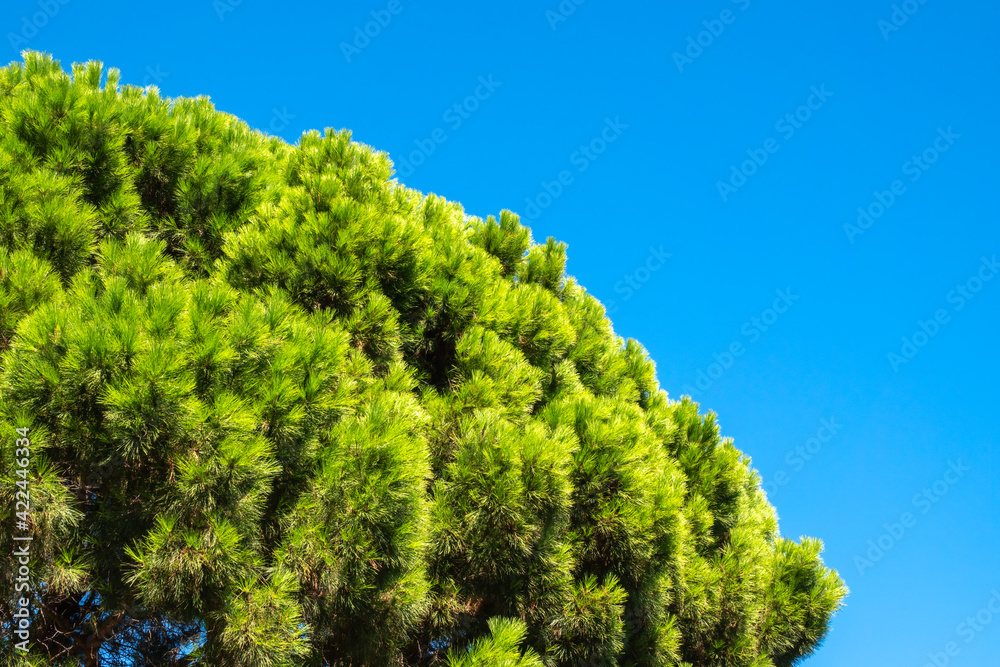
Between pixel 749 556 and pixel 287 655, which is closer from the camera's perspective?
pixel 287 655

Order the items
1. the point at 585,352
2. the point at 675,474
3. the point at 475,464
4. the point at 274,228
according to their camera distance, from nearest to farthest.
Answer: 1. the point at 475,464
2. the point at 274,228
3. the point at 675,474
4. the point at 585,352

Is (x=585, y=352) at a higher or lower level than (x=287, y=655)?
higher

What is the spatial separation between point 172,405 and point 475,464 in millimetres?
1891

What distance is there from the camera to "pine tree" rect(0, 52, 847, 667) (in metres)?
3.74

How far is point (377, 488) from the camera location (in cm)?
404

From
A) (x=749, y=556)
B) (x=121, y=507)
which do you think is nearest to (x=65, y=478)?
(x=121, y=507)

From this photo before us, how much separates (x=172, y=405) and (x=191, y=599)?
1018mm

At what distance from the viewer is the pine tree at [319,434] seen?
3744mm

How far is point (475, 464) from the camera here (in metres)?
4.78

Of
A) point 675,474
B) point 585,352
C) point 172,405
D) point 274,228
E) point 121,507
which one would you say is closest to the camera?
point 172,405

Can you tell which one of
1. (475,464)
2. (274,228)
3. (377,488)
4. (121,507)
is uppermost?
(274,228)

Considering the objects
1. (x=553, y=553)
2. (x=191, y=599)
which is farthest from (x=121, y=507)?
(x=553, y=553)

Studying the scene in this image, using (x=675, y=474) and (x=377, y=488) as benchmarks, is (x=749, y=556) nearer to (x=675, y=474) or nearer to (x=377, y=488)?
(x=675, y=474)

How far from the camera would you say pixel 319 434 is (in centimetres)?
425
